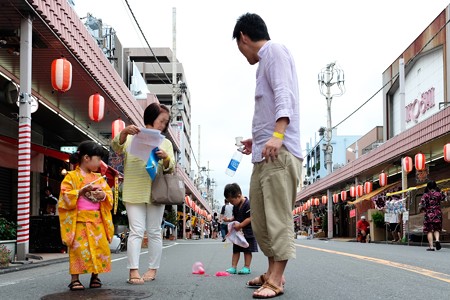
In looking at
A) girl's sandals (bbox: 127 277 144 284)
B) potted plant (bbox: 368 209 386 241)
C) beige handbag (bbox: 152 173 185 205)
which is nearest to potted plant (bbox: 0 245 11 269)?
girl's sandals (bbox: 127 277 144 284)

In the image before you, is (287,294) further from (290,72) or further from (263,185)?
(290,72)

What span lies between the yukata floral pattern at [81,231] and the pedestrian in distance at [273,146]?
1434 millimetres

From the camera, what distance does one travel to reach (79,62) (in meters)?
12.2

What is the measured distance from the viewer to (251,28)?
3973 mm

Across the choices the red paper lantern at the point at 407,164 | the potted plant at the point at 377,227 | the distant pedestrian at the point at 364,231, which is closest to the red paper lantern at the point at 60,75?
the red paper lantern at the point at 407,164

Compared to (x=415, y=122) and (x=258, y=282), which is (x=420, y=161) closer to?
(x=415, y=122)

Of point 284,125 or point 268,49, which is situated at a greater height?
point 268,49

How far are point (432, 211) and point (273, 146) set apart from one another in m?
10.9

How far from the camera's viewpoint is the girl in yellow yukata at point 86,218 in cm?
441

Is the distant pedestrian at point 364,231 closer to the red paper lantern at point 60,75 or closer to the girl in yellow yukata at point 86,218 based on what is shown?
the red paper lantern at point 60,75

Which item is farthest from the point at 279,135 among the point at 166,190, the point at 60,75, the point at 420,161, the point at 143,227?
the point at 420,161

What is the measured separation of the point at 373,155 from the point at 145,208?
2168cm

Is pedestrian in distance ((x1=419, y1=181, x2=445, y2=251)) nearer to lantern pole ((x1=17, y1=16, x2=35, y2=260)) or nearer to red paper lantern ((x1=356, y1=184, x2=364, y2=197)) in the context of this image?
lantern pole ((x1=17, y1=16, x2=35, y2=260))

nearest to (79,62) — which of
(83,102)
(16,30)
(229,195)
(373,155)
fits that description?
(16,30)
